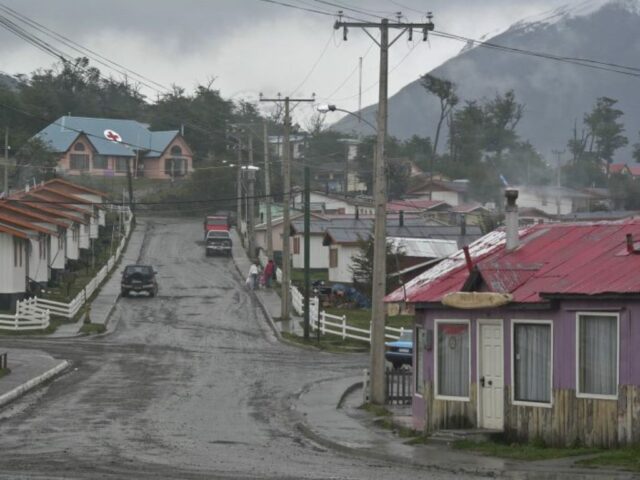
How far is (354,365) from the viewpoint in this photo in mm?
43906

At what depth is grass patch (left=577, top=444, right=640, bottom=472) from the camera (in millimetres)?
19453

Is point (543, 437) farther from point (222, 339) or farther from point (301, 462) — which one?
point (222, 339)

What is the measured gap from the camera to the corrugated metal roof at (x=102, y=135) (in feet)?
429

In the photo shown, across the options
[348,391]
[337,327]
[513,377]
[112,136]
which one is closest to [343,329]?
[337,327]

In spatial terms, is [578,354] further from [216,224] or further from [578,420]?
[216,224]

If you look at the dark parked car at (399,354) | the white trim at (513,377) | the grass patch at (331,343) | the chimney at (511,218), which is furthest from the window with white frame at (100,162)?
the white trim at (513,377)

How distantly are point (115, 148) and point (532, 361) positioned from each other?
113 meters

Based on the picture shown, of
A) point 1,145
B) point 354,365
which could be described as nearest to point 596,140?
point 1,145

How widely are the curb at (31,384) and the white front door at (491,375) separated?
445 inches

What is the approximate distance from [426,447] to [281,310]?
36.2 m

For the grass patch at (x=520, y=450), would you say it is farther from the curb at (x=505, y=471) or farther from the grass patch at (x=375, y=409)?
the grass patch at (x=375, y=409)

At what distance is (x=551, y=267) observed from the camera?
78.0 feet

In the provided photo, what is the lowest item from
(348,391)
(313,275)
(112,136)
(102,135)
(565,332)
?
(348,391)

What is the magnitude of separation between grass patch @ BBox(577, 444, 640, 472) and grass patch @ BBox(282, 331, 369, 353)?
2934 centimetres
